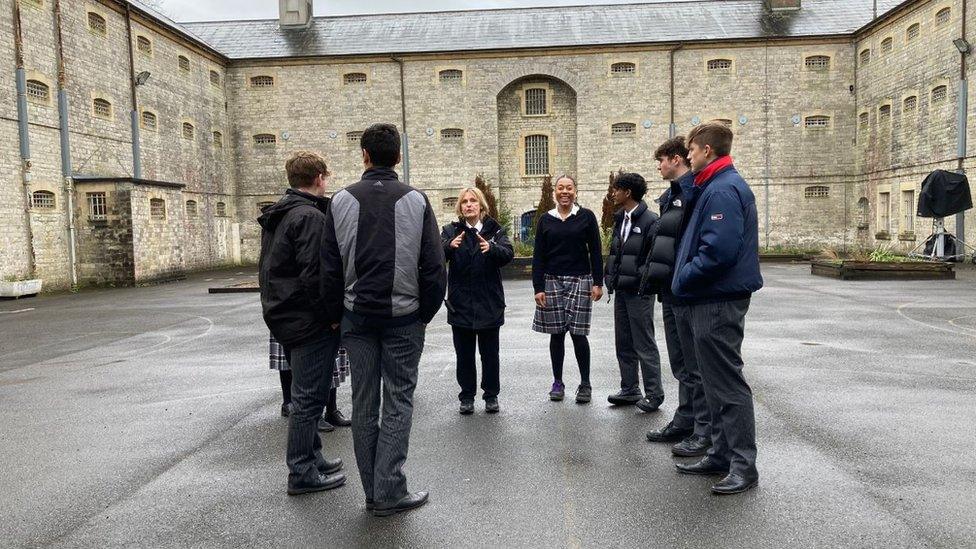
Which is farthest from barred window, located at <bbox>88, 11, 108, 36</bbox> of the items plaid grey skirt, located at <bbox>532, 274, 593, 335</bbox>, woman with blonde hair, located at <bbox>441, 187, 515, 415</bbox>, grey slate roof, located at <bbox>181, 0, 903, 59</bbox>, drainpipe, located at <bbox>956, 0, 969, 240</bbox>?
drainpipe, located at <bbox>956, 0, 969, 240</bbox>

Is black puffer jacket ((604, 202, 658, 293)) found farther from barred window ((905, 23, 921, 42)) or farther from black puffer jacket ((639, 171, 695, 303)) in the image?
barred window ((905, 23, 921, 42))

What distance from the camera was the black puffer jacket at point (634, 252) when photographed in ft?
18.9

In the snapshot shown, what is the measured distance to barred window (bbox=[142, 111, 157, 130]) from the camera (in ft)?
79.7

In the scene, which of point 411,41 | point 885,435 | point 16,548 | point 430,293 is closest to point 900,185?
point 411,41

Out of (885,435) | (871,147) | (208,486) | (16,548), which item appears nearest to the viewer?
(16,548)

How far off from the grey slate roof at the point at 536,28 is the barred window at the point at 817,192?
617cm

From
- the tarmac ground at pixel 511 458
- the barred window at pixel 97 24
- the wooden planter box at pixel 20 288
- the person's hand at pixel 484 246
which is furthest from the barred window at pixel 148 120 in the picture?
the person's hand at pixel 484 246

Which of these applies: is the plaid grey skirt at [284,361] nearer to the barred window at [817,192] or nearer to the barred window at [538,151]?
the barred window at [538,151]

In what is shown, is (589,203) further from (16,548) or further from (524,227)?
(16,548)

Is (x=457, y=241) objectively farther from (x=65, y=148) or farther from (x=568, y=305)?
(x=65, y=148)

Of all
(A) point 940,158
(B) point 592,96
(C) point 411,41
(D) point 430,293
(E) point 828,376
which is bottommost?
(E) point 828,376

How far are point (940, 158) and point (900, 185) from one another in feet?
9.60

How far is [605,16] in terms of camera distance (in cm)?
3266

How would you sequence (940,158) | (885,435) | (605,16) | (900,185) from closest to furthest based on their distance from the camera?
(885,435), (940,158), (900,185), (605,16)
